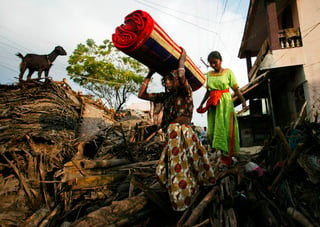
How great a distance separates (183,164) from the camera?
2.12 m

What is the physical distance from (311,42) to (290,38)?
0.73 meters

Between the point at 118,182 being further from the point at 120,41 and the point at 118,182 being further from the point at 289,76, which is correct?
the point at 289,76

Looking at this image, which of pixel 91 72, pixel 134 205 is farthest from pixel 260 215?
pixel 91 72

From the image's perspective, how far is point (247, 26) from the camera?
9.98 m

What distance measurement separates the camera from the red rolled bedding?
2.40 m

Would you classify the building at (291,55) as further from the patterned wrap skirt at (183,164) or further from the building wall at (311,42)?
the patterned wrap skirt at (183,164)

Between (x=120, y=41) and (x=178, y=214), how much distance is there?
2.25m

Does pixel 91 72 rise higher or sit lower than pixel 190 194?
higher

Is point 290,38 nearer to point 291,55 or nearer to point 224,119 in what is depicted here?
point 291,55

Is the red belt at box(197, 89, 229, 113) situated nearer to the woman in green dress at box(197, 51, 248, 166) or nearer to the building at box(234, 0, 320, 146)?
the woman in green dress at box(197, 51, 248, 166)

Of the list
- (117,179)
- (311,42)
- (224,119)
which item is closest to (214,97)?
(224,119)

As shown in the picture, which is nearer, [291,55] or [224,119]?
[224,119]

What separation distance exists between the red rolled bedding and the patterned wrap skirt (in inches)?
38.5

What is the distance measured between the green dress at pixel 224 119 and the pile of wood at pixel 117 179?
38 centimetres
